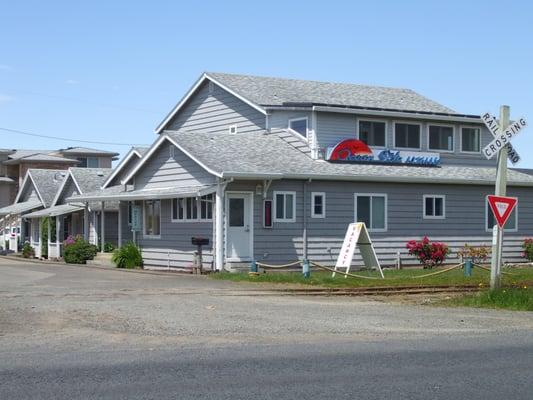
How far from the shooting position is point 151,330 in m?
13.8

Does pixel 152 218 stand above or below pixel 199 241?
above

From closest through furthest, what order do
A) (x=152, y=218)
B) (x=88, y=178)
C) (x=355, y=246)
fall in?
(x=355, y=246) → (x=152, y=218) → (x=88, y=178)

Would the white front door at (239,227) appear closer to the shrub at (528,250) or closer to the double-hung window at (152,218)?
the double-hung window at (152,218)

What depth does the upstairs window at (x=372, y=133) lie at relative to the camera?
30984 millimetres

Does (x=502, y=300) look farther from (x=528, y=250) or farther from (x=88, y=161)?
(x=88, y=161)

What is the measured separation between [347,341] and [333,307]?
17.2 ft

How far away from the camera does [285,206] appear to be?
27.9 meters

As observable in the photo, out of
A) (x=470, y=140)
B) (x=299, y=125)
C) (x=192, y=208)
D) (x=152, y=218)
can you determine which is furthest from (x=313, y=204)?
(x=470, y=140)

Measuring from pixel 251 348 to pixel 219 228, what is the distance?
14.6 m

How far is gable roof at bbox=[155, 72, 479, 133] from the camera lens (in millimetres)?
32156

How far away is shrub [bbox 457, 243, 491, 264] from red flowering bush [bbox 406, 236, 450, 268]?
140 centimetres

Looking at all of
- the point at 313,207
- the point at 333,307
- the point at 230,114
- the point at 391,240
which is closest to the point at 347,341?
the point at 333,307

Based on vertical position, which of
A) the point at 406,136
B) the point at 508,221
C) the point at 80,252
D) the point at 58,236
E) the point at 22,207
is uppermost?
the point at 406,136

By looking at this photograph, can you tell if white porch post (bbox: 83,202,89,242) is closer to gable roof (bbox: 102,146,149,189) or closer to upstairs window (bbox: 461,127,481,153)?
gable roof (bbox: 102,146,149,189)
